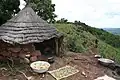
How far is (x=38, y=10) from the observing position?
15.0 meters

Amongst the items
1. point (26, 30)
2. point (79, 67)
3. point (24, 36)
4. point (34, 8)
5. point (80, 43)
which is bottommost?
point (79, 67)

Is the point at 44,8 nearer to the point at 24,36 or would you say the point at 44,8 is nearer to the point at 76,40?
the point at 76,40

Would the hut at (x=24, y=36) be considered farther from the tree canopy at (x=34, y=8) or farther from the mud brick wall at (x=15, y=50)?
the tree canopy at (x=34, y=8)

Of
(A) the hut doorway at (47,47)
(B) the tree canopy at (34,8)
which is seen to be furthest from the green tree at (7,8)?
(A) the hut doorway at (47,47)

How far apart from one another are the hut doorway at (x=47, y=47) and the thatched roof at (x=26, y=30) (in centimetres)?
57

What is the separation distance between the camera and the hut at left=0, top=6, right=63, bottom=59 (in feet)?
27.0

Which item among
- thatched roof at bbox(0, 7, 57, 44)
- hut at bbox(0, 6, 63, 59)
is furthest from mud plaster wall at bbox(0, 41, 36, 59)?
thatched roof at bbox(0, 7, 57, 44)

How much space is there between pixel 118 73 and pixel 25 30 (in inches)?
183

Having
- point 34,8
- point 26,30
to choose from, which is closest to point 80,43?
point 34,8

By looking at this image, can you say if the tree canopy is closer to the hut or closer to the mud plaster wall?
the hut

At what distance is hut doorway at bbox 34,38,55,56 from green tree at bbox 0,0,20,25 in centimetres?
338

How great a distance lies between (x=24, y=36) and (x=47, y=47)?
164 centimetres

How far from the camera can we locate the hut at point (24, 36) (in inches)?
324

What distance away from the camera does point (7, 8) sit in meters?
11.5
